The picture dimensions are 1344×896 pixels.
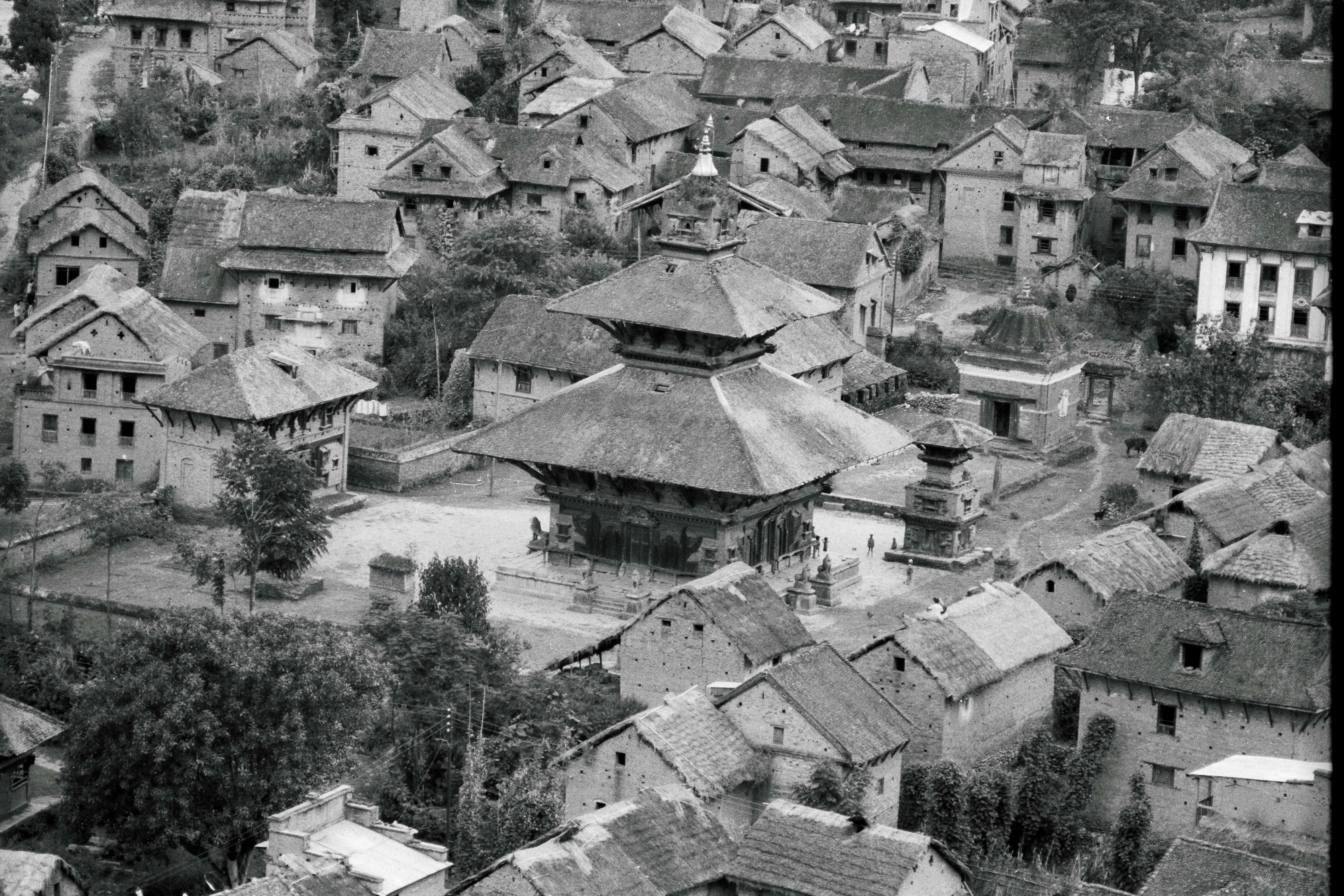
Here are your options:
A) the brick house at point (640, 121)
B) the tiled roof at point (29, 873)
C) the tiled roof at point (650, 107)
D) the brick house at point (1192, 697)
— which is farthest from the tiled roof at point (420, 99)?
the tiled roof at point (29, 873)

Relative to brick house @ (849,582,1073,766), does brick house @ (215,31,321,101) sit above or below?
above

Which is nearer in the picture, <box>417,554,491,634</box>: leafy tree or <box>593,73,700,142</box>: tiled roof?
<box>417,554,491,634</box>: leafy tree

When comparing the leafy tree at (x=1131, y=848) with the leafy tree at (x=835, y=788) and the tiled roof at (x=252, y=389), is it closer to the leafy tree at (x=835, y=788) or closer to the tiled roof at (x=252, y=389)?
→ the leafy tree at (x=835, y=788)

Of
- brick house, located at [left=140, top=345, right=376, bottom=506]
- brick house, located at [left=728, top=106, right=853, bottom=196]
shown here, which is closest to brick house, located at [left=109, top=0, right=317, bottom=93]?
brick house, located at [left=728, top=106, right=853, bottom=196]

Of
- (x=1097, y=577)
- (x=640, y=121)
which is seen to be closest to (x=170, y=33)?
(x=640, y=121)

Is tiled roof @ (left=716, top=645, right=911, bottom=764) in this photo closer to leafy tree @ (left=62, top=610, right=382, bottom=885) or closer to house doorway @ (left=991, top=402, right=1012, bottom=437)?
leafy tree @ (left=62, top=610, right=382, bottom=885)

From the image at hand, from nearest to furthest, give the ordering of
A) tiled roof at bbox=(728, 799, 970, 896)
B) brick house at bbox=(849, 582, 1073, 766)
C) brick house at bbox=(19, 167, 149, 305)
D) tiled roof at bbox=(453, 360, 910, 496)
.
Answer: tiled roof at bbox=(728, 799, 970, 896), brick house at bbox=(849, 582, 1073, 766), tiled roof at bbox=(453, 360, 910, 496), brick house at bbox=(19, 167, 149, 305)

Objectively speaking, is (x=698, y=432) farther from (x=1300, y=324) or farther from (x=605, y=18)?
(x=605, y=18)

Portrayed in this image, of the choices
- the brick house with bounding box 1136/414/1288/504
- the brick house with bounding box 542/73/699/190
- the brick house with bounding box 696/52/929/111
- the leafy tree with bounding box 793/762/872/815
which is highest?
the brick house with bounding box 696/52/929/111
